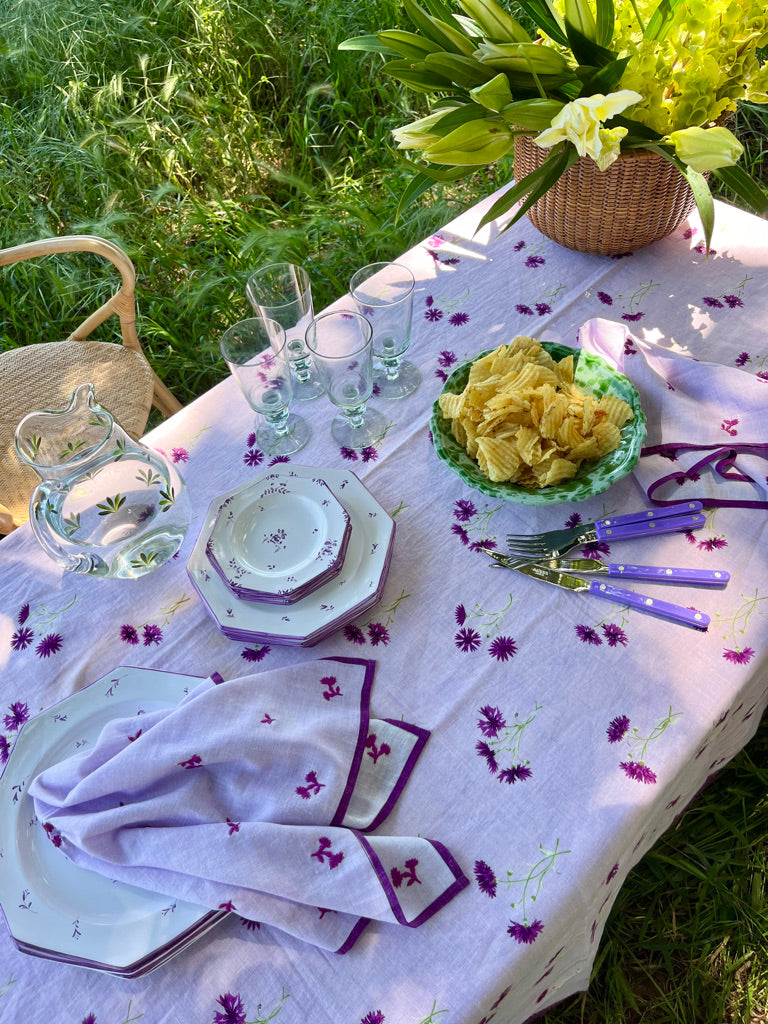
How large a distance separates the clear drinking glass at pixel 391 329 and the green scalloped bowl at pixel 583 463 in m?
0.13

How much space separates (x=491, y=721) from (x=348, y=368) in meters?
0.53

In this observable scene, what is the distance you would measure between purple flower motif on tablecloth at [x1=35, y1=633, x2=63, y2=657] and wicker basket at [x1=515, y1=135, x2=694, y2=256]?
1.05 metres

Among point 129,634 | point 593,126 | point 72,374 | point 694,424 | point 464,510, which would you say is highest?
point 593,126

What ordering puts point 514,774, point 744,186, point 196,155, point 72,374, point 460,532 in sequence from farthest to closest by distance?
point 196,155, point 72,374, point 744,186, point 460,532, point 514,774

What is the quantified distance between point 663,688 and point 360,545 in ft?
1.40

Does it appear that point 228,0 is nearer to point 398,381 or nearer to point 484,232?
point 484,232

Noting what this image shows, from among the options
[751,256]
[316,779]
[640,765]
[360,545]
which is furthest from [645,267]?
[316,779]

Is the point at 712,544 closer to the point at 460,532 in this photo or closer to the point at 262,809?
the point at 460,532

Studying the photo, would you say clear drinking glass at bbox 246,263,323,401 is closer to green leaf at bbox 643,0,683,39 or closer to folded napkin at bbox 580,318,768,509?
folded napkin at bbox 580,318,768,509

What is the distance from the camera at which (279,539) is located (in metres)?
1.10

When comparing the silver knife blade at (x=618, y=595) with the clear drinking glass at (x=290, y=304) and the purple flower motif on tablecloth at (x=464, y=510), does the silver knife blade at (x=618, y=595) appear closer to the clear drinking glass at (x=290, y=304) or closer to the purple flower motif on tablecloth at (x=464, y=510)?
the purple flower motif on tablecloth at (x=464, y=510)

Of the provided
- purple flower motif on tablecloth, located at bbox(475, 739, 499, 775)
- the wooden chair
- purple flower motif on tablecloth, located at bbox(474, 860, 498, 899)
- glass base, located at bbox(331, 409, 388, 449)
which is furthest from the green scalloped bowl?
the wooden chair

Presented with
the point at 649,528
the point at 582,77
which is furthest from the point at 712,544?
the point at 582,77

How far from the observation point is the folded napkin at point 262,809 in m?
0.81
